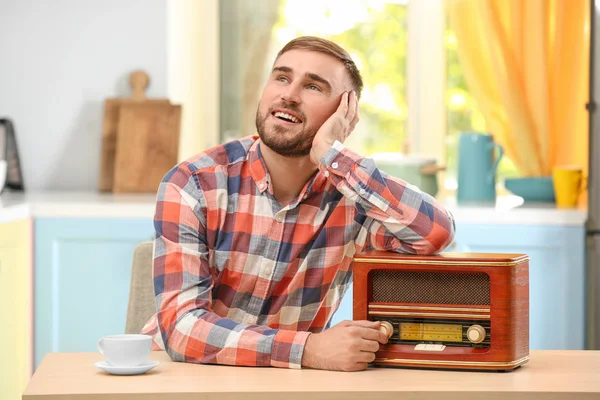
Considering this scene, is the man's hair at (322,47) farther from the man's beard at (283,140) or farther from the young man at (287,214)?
the man's beard at (283,140)

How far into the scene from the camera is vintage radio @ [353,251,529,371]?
5.04ft

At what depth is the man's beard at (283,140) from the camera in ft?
6.19

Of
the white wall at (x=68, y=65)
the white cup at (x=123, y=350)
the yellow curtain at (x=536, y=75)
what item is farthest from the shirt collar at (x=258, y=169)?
the yellow curtain at (x=536, y=75)

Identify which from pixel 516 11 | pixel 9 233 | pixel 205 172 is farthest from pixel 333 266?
pixel 516 11

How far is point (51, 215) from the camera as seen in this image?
3076 millimetres

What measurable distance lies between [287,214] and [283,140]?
0.15 m

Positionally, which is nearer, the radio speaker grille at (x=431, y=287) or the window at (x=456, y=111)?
the radio speaker grille at (x=431, y=287)

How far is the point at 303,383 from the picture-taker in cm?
141

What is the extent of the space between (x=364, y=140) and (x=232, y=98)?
58 centimetres

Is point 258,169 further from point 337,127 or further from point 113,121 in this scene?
point 113,121

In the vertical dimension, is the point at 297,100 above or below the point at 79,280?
above

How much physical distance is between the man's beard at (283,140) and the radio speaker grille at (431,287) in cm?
40

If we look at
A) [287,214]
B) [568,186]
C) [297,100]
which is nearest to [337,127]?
[297,100]

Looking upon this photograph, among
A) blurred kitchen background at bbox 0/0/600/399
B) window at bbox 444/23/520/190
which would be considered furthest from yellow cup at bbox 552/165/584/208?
window at bbox 444/23/520/190
